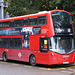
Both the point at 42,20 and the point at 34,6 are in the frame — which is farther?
the point at 34,6

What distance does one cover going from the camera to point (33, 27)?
1766 cm

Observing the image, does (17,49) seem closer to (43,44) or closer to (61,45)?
(43,44)

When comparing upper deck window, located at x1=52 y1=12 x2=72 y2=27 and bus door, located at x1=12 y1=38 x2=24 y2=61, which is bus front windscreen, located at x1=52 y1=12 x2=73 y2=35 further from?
bus door, located at x1=12 y1=38 x2=24 y2=61

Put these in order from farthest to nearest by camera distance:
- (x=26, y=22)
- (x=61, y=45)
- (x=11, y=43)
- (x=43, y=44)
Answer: (x=11, y=43) → (x=26, y=22) → (x=43, y=44) → (x=61, y=45)

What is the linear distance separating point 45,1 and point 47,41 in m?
8.47

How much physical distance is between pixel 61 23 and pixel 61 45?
1444mm

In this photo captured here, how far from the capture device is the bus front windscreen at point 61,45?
Answer: 52.9ft

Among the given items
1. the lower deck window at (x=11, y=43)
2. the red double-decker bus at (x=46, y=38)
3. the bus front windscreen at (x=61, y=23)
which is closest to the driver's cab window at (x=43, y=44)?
the red double-decker bus at (x=46, y=38)

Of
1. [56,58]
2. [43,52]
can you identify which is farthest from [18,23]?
[56,58]

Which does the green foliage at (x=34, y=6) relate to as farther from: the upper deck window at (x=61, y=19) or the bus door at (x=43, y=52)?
the bus door at (x=43, y=52)

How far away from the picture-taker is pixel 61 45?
1636 centimetres

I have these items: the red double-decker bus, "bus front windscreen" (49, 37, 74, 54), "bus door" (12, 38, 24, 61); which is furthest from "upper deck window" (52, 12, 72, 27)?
"bus door" (12, 38, 24, 61)

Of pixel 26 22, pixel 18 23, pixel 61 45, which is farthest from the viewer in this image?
pixel 18 23

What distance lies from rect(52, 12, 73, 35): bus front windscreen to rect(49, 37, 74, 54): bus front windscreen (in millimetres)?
463
